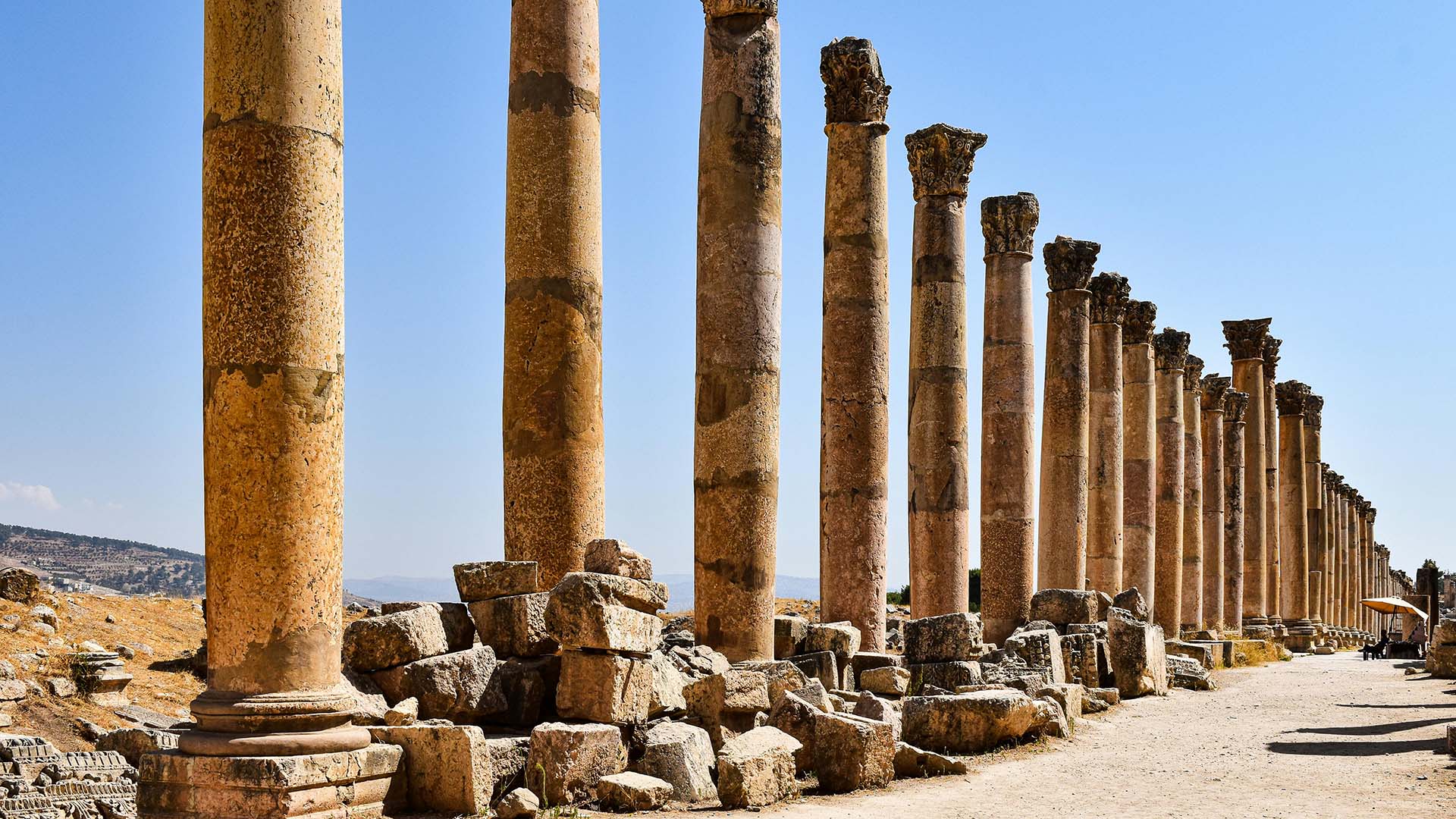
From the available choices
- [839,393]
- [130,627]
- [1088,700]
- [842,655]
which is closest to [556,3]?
[839,393]

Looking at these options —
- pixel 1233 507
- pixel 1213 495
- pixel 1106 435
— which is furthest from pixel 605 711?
pixel 1233 507

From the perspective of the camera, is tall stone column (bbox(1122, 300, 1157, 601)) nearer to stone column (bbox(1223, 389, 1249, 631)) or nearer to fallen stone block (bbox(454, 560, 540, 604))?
stone column (bbox(1223, 389, 1249, 631))

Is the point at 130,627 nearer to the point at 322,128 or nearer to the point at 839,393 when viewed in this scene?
the point at 839,393

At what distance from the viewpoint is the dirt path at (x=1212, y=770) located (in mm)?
12234

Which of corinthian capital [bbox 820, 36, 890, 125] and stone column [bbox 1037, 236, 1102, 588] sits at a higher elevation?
corinthian capital [bbox 820, 36, 890, 125]

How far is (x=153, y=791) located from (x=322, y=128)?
193 inches

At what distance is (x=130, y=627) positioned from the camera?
29.9m

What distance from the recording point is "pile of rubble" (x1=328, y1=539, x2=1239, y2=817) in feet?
37.9

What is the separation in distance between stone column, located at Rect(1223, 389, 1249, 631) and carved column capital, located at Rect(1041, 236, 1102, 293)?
770 inches

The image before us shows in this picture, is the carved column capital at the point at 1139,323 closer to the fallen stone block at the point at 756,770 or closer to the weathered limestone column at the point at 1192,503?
the weathered limestone column at the point at 1192,503

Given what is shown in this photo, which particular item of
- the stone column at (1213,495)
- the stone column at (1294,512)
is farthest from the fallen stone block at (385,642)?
the stone column at (1294,512)

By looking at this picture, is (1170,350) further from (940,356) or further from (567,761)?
(567,761)

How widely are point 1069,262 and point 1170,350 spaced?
1121 centimetres

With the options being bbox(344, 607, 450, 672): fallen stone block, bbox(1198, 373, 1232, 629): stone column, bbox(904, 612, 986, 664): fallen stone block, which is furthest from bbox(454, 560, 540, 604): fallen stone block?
bbox(1198, 373, 1232, 629): stone column
